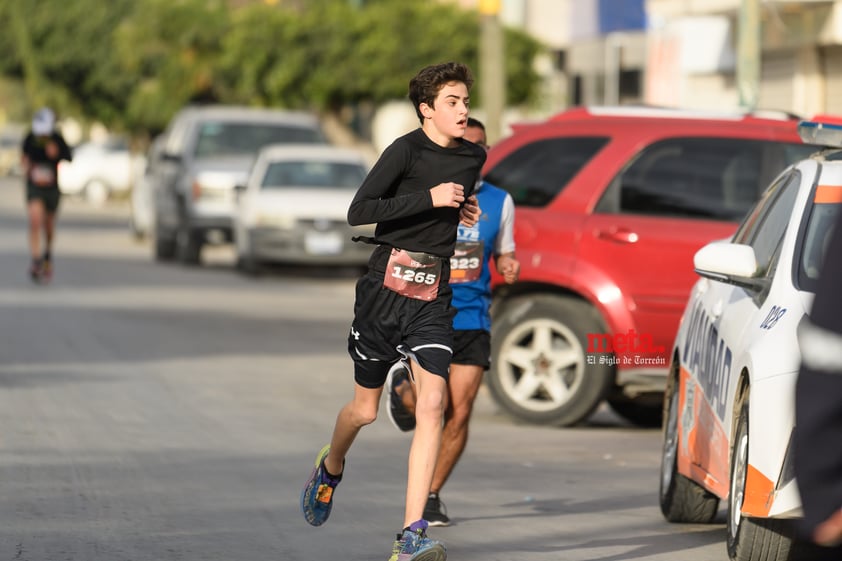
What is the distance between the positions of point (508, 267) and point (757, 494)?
208 cm

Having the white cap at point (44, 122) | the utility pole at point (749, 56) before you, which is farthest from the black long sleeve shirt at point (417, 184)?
the white cap at point (44, 122)

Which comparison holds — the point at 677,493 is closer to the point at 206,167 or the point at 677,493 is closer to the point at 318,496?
the point at 318,496

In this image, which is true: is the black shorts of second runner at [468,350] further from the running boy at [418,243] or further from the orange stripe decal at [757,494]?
the orange stripe decal at [757,494]

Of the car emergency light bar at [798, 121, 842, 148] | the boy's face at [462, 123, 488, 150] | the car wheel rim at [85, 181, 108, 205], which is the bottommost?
the car wheel rim at [85, 181, 108, 205]

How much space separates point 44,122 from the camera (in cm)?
2175

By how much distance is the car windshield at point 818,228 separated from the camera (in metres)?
6.86

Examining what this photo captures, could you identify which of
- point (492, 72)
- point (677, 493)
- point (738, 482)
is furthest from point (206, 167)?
point (738, 482)

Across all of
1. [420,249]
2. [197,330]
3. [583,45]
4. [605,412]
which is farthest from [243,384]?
[583,45]

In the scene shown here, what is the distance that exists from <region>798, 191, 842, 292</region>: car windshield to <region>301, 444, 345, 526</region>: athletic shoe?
76.3 inches

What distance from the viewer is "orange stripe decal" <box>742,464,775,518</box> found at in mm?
6129

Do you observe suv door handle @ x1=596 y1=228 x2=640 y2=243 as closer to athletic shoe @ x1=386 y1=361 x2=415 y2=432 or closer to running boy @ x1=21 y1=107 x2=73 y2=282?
athletic shoe @ x1=386 y1=361 x2=415 y2=432

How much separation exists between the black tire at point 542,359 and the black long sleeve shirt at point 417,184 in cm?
423

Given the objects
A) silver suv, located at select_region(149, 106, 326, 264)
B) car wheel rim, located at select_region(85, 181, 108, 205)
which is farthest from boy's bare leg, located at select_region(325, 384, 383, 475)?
car wheel rim, located at select_region(85, 181, 108, 205)

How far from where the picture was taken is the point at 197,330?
16922 mm
